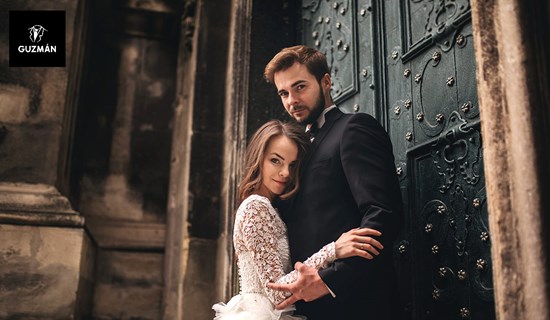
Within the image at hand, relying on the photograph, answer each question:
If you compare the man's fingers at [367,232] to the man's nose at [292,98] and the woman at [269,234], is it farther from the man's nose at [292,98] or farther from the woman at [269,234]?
the man's nose at [292,98]

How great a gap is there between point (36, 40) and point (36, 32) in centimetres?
6

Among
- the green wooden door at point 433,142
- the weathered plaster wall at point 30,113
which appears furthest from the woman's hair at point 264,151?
the weathered plaster wall at point 30,113

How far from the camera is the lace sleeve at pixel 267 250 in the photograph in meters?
2.18

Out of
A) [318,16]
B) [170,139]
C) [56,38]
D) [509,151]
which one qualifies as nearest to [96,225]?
[170,139]

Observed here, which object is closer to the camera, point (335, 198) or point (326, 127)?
point (335, 198)

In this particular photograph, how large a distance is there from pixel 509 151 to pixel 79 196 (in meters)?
4.04

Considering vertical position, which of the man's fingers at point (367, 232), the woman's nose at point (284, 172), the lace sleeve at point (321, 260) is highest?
the woman's nose at point (284, 172)

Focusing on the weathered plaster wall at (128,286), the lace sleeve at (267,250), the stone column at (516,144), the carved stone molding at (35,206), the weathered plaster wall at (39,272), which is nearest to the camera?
the stone column at (516,144)

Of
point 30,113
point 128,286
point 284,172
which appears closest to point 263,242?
point 284,172

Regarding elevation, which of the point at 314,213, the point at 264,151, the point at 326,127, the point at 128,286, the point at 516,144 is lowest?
the point at 128,286

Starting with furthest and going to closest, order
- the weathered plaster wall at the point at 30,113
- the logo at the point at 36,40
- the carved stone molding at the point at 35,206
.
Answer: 1. the logo at the point at 36,40
2. the weathered plaster wall at the point at 30,113
3. the carved stone molding at the point at 35,206

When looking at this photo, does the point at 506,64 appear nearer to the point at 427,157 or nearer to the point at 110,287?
the point at 427,157

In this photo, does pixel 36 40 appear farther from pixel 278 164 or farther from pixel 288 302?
pixel 288 302

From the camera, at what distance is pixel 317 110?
2600 millimetres
